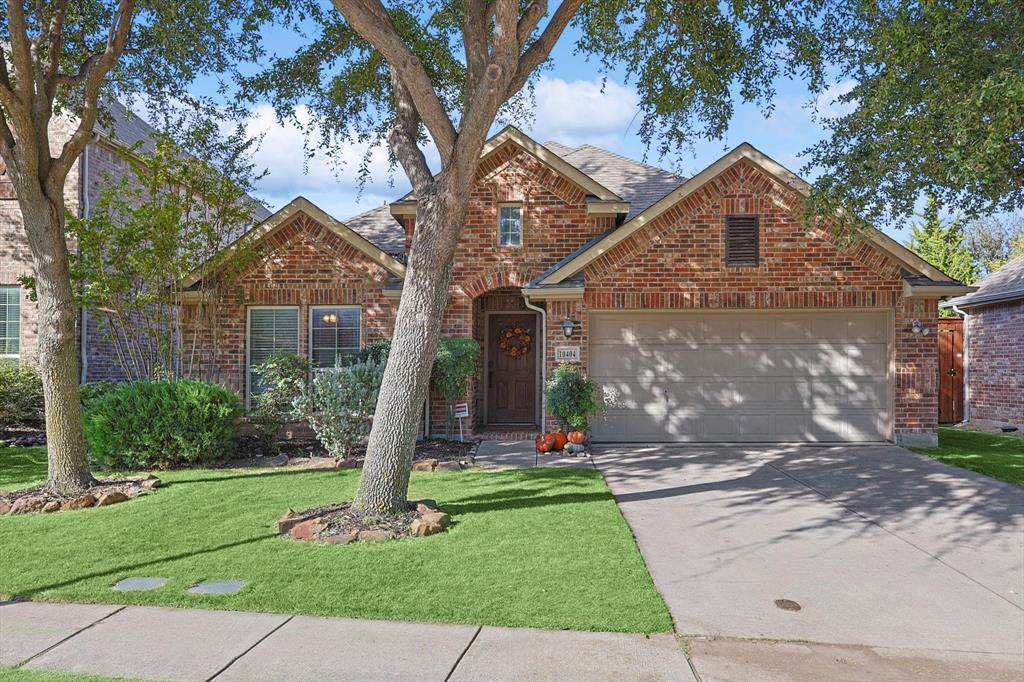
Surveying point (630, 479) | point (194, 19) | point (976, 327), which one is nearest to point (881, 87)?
point (630, 479)

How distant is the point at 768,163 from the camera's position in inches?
464

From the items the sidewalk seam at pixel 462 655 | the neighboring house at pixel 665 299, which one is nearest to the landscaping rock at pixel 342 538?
the sidewalk seam at pixel 462 655

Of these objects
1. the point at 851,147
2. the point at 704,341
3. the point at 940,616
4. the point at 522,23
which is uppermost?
the point at 522,23

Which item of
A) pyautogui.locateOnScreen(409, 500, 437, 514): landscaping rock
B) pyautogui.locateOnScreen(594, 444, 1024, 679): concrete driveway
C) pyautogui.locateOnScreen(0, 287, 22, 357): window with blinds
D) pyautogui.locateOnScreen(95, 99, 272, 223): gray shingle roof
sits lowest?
pyautogui.locateOnScreen(594, 444, 1024, 679): concrete driveway

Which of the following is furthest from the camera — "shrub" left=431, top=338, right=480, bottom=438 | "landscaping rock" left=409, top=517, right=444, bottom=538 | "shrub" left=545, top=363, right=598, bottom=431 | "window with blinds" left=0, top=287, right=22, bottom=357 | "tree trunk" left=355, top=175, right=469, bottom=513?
"window with blinds" left=0, top=287, right=22, bottom=357

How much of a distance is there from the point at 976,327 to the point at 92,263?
715 inches

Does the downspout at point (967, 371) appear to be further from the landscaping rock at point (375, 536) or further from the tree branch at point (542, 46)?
the landscaping rock at point (375, 536)

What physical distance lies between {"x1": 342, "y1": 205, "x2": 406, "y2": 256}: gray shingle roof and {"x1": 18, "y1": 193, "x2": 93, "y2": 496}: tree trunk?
5.78 meters

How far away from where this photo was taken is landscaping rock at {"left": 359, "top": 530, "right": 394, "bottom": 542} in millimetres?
6301

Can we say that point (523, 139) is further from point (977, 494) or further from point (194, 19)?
point (977, 494)

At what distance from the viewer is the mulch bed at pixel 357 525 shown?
6.33 metres

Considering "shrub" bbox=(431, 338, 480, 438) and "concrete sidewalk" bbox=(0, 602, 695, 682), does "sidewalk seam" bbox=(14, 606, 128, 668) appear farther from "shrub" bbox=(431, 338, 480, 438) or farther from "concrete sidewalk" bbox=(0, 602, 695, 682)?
"shrub" bbox=(431, 338, 480, 438)

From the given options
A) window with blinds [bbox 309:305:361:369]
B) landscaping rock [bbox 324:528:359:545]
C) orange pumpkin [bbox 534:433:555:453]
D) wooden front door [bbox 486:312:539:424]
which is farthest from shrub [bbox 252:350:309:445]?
landscaping rock [bbox 324:528:359:545]

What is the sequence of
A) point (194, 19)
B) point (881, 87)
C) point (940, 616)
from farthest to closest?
1. point (194, 19)
2. point (881, 87)
3. point (940, 616)
